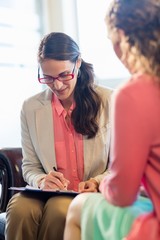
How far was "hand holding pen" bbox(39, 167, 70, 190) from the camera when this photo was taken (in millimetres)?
1636

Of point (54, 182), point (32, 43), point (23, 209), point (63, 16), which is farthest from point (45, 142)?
point (63, 16)

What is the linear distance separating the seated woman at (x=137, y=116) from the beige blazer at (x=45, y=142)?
0.71 meters

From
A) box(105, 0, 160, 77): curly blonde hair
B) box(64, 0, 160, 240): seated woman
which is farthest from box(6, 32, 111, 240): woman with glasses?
box(105, 0, 160, 77): curly blonde hair

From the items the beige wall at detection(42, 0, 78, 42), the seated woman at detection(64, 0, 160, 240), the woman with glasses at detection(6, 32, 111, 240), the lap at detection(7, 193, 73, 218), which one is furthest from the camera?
the beige wall at detection(42, 0, 78, 42)

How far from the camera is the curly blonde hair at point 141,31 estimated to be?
99 centimetres

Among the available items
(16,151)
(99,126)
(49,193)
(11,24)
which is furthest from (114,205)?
(11,24)

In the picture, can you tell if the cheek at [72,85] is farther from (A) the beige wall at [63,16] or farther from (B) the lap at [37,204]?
(A) the beige wall at [63,16]

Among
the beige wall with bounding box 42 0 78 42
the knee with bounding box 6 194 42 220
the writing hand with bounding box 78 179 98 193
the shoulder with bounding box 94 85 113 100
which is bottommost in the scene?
the knee with bounding box 6 194 42 220

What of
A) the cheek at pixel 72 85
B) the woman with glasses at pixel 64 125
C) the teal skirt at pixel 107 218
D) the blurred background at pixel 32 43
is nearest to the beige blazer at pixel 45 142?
the woman with glasses at pixel 64 125

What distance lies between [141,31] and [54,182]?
0.82 metres

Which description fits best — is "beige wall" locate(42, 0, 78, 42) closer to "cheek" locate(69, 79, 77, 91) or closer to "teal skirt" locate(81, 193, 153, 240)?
"cheek" locate(69, 79, 77, 91)

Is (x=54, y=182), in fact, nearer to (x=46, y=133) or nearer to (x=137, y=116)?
(x=46, y=133)

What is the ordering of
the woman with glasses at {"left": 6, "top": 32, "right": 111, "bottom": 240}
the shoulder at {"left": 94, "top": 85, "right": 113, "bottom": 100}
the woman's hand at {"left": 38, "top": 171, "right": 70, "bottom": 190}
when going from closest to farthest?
1. the woman's hand at {"left": 38, "top": 171, "right": 70, "bottom": 190}
2. the woman with glasses at {"left": 6, "top": 32, "right": 111, "bottom": 240}
3. the shoulder at {"left": 94, "top": 85, "right": 113, "bottom": 100}

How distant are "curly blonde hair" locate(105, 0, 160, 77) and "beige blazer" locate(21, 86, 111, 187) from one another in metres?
0.81
